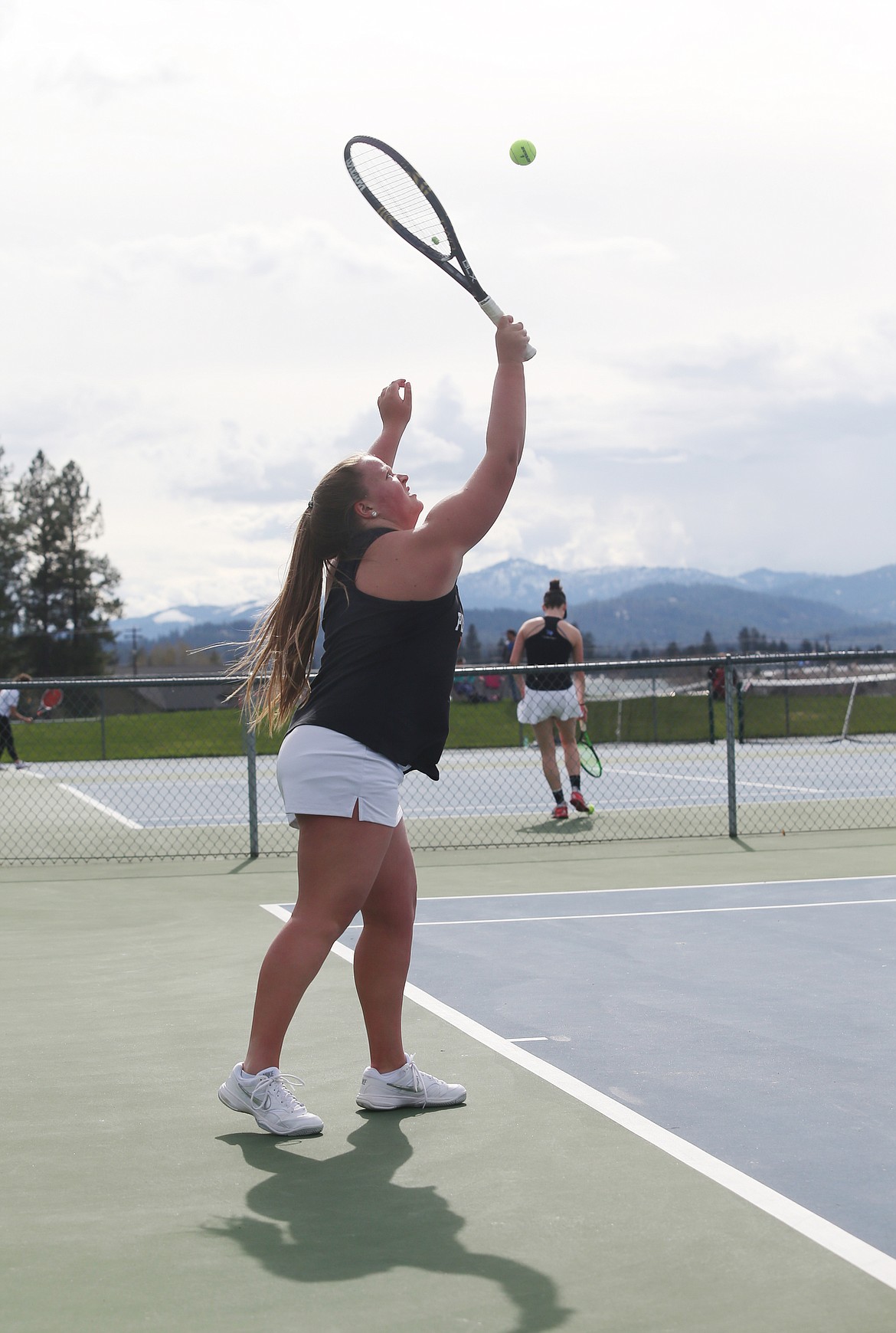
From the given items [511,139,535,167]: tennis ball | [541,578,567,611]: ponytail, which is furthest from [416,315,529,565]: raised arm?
[541,578,567,611]: ponytail

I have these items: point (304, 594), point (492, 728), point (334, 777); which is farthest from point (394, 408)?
point (492, 728)

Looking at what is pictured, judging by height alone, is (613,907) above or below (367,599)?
below

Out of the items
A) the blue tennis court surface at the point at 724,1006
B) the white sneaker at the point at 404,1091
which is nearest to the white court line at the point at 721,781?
the blue tennis court surface at the point at 724,1006

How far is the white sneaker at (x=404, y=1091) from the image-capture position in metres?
4.30

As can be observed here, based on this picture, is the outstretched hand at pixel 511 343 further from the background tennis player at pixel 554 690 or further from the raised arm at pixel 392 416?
the background tennis player at pixel 554 690

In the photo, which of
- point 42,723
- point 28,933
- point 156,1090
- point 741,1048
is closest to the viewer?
point 156,1090

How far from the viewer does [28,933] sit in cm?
759

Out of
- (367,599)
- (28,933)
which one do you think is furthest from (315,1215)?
(28,933)

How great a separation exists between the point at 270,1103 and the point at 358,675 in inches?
46.1

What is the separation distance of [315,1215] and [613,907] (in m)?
4.65

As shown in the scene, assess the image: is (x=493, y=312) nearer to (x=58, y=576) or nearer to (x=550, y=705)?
(x=550, y=705)

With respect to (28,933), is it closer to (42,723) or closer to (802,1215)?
(802,1215)

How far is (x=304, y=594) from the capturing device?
165 inches

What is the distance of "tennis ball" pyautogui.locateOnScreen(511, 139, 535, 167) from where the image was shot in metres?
6.58
